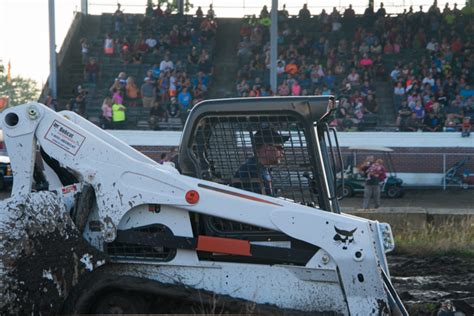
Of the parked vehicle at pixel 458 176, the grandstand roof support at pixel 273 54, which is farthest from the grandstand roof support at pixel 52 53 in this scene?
the parked vehicle at pixel 458 176

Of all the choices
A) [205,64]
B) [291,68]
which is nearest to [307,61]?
[291,68]

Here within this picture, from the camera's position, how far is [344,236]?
24.4 feet

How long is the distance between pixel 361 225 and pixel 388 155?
20.1 metres

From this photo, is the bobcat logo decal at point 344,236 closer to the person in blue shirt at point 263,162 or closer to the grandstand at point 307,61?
the person in blue shirt at point 263,162

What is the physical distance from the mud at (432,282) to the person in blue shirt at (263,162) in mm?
2182

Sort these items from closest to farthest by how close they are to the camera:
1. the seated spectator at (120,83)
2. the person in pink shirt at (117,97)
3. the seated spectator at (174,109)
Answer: the seated spectator at (174,109) → the person in pink shirt at (117,97) → the seated spectator at (120,83)

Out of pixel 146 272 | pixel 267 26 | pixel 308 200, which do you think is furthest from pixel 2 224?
pixel 267 26

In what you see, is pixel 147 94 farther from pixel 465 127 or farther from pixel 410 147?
pixel 465 127

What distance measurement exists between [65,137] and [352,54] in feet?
85.4

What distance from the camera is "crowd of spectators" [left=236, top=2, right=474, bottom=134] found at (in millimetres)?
30297

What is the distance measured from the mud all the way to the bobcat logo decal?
168 centimetres

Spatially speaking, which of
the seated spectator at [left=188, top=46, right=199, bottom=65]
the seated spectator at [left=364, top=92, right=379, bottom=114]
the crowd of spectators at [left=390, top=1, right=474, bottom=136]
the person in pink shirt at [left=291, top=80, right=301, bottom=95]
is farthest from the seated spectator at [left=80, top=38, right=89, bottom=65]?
the crowd of spectators at [left=390, top=1, right=474, bottom=136]

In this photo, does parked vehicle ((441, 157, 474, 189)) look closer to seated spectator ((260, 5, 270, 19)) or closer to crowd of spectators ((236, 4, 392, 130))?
crowd of spectators ((236, 4, 392, 130))

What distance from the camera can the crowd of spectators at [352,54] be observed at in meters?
30.3
